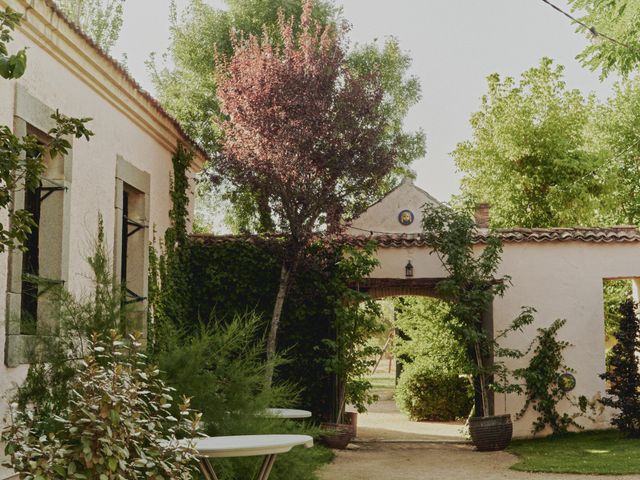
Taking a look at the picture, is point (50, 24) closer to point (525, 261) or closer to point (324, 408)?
point (324, 408)

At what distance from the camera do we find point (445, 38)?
13.6m

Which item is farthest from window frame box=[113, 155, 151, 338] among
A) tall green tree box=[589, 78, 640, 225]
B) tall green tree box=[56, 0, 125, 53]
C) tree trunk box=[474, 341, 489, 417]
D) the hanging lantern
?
tall green tree box=[589, 78, 640, 225]

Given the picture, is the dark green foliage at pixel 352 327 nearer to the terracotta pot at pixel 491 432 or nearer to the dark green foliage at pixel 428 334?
the terracotta pot at pixel 491 432

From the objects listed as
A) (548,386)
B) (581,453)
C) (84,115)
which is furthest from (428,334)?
(84,115)

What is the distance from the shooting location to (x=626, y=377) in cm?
1116

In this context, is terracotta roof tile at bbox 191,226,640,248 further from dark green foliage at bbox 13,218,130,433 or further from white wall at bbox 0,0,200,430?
dark green foliage at bbox 13,218,130,433

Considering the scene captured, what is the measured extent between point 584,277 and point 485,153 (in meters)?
11.8

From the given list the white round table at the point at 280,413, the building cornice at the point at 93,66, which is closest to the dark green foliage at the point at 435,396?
the building cornice at the point at 93,66

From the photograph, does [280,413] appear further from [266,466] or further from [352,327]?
[352,327]

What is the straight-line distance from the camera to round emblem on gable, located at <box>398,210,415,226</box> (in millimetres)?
19000

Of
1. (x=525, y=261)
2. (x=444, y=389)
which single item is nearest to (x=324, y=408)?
(x=525, y=261)

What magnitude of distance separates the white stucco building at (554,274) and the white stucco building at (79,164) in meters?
3.73

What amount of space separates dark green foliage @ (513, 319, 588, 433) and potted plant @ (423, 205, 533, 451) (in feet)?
1.36

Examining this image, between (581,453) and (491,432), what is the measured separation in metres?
1.20
